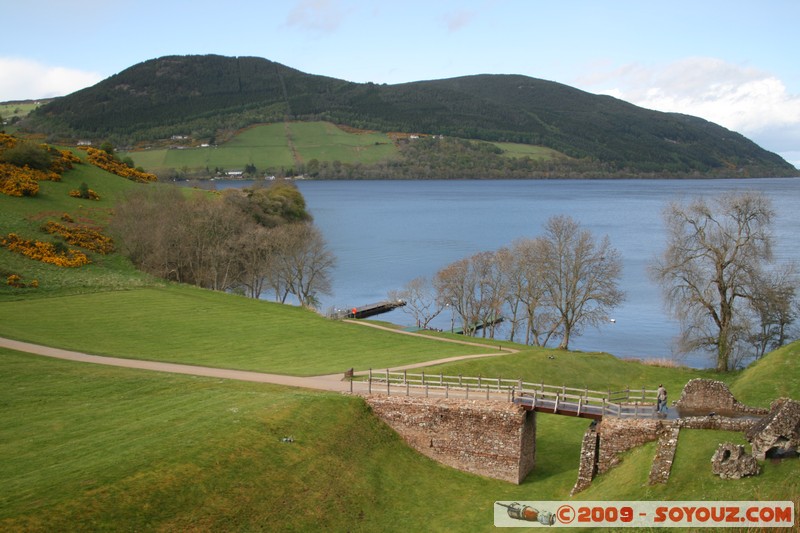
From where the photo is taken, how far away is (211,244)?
252ft

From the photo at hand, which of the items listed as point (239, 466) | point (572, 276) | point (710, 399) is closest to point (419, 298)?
point (572, 276)

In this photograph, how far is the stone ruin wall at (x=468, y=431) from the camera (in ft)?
103

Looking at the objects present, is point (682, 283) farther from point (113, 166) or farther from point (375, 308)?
point (113, 166)

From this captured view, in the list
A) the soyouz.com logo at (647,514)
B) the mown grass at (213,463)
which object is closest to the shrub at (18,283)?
the mown grass at (213,463)

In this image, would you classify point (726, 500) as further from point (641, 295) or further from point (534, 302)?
point (641, 295)

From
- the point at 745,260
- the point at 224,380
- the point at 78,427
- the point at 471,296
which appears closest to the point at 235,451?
the point at 78,427

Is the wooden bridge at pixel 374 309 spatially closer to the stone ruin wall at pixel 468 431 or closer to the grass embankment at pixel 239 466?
the grass embankment at pixel 239 466

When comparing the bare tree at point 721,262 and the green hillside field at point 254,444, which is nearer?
the green hillside field at point 254,444

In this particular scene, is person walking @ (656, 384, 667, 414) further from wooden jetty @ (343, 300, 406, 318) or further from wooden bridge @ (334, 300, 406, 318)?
wooden jetty @ (343, 300, 406, 318)

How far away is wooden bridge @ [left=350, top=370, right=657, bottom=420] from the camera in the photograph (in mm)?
30406

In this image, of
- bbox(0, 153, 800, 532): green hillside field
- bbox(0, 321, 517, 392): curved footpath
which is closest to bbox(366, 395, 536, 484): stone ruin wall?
bbox(0, 153, 800, 532): green hillside field

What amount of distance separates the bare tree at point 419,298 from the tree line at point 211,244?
10.1 metres

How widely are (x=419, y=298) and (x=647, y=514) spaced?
6054cm

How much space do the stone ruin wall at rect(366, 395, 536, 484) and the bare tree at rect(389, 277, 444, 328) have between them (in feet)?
141
